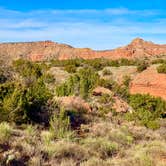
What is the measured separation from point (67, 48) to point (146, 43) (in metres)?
25.8

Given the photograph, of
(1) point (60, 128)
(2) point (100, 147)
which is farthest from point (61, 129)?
(2) point (100, 147)

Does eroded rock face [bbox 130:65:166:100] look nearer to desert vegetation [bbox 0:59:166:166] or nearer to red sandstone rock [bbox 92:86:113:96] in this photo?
red sandstone rock [bbox 92:86:113:96]

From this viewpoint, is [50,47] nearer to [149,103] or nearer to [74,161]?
[149,103]

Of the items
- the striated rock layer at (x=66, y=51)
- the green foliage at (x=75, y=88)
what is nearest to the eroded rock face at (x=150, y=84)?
the green foliage at (x=75, y=88)

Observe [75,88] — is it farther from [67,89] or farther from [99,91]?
[99,91]

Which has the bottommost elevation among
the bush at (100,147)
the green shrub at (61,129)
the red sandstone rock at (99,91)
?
the bush at (100,147)

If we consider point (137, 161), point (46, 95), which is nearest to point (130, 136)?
point (137, 161)

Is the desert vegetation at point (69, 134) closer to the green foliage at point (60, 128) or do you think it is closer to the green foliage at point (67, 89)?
the green foliage at point (60, 128)

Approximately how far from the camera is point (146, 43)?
370 ft

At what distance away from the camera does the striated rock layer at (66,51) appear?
104m

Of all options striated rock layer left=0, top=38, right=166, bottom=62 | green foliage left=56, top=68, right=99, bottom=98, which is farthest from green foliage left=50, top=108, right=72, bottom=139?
striated rock layer left=0, top=38, right=166, bottom=62

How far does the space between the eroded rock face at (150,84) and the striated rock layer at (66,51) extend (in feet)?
209

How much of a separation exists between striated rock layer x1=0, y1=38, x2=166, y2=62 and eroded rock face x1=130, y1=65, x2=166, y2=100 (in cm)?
6365

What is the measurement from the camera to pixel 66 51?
11781 centimetres
